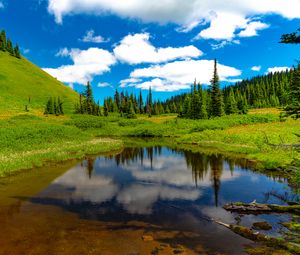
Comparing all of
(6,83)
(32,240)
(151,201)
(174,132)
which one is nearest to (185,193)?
(151,201)

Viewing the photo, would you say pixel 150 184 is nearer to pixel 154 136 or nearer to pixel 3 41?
pixel 154 136

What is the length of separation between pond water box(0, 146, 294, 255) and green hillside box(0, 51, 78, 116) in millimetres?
91716

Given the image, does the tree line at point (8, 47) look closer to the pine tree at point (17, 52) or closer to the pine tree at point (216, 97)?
the pine tree at point (17, 52)

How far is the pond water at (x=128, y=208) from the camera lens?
10.8 m

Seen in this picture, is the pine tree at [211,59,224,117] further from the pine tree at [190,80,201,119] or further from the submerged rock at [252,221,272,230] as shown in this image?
the submerged rock at [252,221,272,230]

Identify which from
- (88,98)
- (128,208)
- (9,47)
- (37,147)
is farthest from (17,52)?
(128,208)

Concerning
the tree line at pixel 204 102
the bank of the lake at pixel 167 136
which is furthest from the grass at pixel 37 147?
the tree line at pixel 204 102

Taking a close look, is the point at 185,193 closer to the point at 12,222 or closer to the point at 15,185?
the point at 12,222

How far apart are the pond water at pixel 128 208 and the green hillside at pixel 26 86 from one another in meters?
91.7

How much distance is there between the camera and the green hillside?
116 metres

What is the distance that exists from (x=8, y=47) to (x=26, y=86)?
44.8 metres

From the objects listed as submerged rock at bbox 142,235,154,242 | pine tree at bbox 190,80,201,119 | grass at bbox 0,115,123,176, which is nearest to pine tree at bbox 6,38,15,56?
pine tree at bbox 190,80,201,119

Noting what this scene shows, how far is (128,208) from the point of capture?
49.5 feet

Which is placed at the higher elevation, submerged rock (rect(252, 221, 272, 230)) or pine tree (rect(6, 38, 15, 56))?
pine tree (rect(6, 38, 15, 56))
